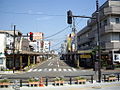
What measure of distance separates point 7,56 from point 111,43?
23893mm

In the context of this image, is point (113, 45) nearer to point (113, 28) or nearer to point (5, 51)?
point (113, 28)

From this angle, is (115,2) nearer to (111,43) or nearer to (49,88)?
(111,43)

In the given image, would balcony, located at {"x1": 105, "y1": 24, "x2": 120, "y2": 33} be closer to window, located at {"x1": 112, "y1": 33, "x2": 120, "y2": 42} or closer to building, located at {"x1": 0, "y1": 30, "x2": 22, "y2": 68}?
window, located at {"x1": 112, "y1": 33, "x2": 120, "y2": 42}

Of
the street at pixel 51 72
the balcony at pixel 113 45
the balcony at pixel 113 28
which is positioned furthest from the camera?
the balcony at pixel 113 28

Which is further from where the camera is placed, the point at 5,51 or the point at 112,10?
the point at 5,51

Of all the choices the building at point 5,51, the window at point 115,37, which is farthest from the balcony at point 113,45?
the building at point 5,51

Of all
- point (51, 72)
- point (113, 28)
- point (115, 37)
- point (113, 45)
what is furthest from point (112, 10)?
point (51, 72)

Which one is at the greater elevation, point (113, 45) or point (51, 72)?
point (113, 45)

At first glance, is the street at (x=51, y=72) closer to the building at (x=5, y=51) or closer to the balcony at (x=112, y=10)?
the building at (x=5, y=51)

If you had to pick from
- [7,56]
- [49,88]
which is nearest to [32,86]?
[49,88]

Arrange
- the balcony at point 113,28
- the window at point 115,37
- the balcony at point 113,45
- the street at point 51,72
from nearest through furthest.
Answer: the street at point 51,72 < the balcony at point 113,45 < the balcony at point 113,28 < the window at point 115,37

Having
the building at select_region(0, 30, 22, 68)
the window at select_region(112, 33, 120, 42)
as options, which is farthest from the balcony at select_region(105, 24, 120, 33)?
the building at select_region(0, 30, 22, 68)

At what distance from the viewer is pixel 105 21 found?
41.1 meters

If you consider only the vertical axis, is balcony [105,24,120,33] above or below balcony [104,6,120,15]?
below
